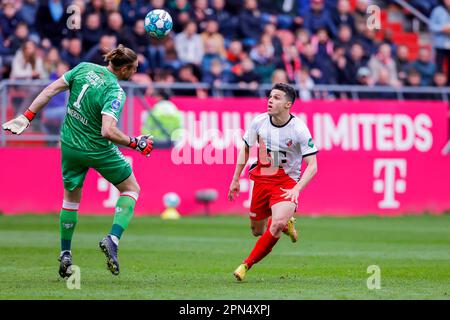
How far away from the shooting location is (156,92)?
2228cm

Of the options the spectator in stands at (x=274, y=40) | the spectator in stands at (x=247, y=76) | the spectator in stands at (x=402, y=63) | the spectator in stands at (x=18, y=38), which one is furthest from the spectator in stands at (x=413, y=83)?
the spectator in stands at (x=18, y=38)

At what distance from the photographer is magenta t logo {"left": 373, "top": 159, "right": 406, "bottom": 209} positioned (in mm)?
23531

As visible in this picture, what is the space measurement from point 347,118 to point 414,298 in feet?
46.9

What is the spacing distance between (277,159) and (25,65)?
10.5 meters

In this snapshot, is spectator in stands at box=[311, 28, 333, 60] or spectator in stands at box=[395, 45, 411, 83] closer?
spectator in stands at box=[311, 28, 333, 60]

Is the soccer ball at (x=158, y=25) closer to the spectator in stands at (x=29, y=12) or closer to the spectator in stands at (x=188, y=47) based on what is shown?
the spectator in stands at (x=29, y=12)

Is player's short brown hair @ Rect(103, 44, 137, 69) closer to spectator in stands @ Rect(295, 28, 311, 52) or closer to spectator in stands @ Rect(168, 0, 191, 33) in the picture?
spectator in stands @ Rect(168, 0, 191, 33)

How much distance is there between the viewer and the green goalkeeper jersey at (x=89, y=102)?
10.9 metres

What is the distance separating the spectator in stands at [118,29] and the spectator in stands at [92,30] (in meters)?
0.22

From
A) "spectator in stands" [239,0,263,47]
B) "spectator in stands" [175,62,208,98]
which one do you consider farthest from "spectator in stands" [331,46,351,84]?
"spectator in stands" [175,62,208,98]

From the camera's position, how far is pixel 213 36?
78.1ft

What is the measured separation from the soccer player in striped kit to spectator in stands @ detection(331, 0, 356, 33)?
14.8 metres

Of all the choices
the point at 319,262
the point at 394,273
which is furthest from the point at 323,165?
the point at 394,273
